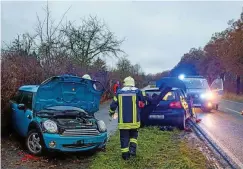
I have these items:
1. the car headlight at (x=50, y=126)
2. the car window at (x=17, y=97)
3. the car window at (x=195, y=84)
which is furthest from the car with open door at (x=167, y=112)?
the car window at (x=195, y=84)

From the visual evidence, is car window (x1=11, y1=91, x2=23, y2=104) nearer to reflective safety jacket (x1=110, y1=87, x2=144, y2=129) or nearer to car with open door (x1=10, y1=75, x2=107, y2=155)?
car with open door (x1=10, y1=75, x2=107, y2=155)

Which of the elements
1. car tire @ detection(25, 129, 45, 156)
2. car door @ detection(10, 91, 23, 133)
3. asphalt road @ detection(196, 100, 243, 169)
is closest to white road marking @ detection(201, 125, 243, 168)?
asphalt road @ detection(196, 100, 243, 169)

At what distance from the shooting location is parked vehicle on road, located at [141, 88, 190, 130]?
10782 mm

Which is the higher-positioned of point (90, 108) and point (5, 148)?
point (90, 108)

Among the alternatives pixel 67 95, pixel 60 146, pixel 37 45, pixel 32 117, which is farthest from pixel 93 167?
pixel 37 45

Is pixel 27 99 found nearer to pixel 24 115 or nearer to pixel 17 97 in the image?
pixel 24 115

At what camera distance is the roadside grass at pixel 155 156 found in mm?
6250

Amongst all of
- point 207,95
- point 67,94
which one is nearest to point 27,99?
point 67,94

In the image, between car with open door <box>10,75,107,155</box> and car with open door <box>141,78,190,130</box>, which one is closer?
car with open door <box>10,75,107,155</box>

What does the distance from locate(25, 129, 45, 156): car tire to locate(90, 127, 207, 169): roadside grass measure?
3.91ft

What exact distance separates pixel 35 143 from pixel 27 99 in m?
1.69

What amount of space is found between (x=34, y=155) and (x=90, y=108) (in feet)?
7.20

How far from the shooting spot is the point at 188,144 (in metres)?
8.48

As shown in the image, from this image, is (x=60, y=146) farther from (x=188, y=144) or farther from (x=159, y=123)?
(x=159, y=123)
